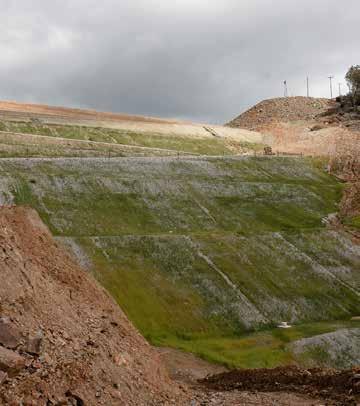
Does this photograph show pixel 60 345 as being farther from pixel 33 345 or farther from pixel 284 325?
pixel 284 325

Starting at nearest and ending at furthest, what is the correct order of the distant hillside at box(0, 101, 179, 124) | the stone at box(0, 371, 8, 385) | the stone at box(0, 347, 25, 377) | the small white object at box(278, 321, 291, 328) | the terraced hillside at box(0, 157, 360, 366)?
the stone at box(0, 371, 8, 385), the stone at box(0, 347, 25, 377), the terraced hillside at box(0, 157, 360, 366), the small white object at box(278, 321, 291, 328), the distant hillside at box(0, 101, 179, 124)

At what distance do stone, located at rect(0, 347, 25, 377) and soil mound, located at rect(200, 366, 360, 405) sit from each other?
499 inches

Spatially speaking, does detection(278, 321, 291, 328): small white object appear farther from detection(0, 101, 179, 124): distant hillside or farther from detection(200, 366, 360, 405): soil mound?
detection(0, 101, 179, 124): distant hillside

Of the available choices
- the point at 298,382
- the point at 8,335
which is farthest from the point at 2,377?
the point at 298,382

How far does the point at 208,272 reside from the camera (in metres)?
54.3

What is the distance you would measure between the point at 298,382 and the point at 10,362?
1548cm

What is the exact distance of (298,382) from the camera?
27.9 meters

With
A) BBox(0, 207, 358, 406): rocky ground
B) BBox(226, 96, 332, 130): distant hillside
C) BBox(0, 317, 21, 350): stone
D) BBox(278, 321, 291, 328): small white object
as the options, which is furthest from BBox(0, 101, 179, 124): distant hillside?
BBox(0, 317, 21, 350): stone

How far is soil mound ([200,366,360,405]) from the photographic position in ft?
81.1

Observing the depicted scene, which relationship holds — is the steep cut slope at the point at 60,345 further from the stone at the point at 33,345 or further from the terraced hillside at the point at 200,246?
the terraced hillside at the point at 200,246

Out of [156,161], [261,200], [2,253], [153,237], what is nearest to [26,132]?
[156,161]

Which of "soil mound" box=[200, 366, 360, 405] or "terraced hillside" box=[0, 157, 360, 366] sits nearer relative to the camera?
"soil mound" box=[200, 366, 360, 405]

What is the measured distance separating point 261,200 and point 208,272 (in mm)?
28847

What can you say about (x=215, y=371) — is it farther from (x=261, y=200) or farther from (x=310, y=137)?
(x=310, y=137)
